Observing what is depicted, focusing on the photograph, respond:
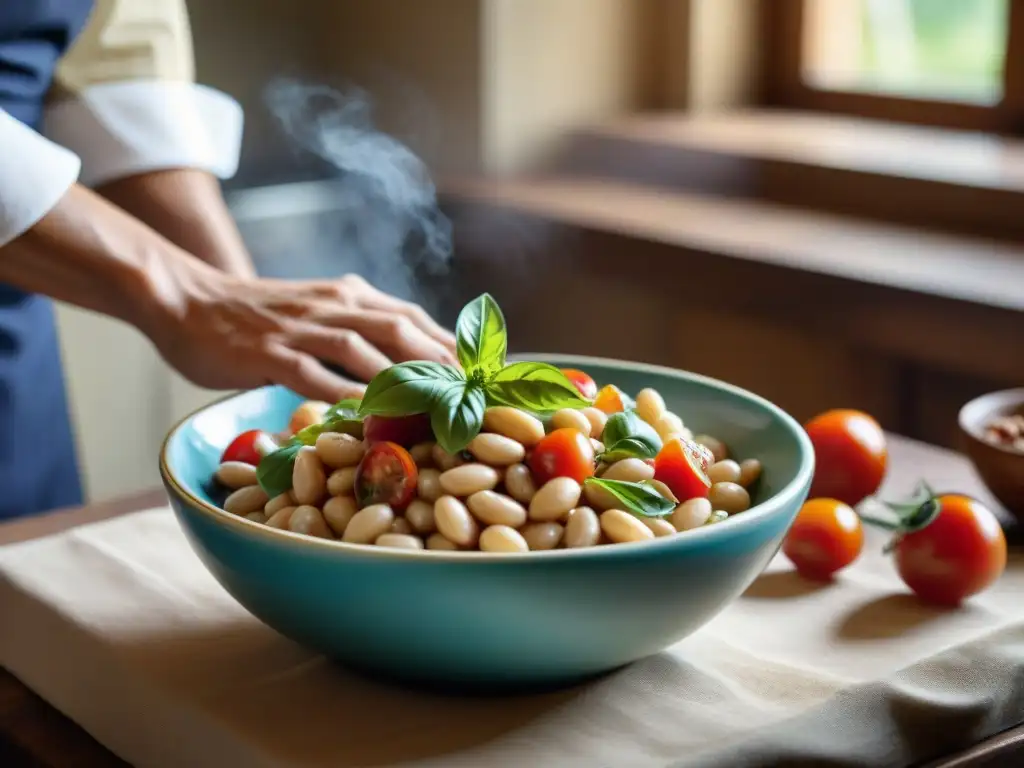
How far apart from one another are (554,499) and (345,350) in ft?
1.23

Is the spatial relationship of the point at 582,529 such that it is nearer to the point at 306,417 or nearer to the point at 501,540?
the point at 501,540

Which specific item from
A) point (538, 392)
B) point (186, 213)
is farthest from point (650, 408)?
point (186, 213)

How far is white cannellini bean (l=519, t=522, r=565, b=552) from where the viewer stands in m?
0.77

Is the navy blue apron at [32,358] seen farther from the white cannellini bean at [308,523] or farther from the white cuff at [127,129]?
the white cannellini bean at [308,523]

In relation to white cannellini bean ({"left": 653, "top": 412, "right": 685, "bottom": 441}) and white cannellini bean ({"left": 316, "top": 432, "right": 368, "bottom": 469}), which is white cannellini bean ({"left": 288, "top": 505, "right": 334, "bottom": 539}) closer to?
white cannellini bean ({"left": 316, "top": 432, "right": 368, "bottom": 469})

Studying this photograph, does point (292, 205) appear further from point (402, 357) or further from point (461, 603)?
point (461, 603)

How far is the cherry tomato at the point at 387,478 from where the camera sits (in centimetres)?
77

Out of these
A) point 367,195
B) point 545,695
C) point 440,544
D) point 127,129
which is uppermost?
point 127,129

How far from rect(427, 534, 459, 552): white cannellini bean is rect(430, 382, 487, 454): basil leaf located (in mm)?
49

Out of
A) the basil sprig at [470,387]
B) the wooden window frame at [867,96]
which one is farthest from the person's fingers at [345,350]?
the wooden window frame at [867,96]

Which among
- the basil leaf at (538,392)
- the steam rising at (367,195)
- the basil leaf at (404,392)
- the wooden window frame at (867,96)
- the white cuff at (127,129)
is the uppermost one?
the white cuff at (127,129)

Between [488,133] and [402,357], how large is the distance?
1.59m

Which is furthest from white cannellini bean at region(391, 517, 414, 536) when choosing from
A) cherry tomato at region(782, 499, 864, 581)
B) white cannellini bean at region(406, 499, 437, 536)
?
cherry tomato at region(782, 499, 864, 581)

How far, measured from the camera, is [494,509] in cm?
76
